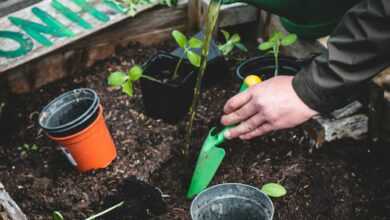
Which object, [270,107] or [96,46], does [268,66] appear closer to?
[270,107]

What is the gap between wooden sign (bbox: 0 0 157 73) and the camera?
2318 mm

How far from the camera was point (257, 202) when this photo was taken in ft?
5.18

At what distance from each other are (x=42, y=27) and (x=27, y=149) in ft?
2.09

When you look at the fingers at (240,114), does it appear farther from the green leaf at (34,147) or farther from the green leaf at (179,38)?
the green leaf at (34,147)

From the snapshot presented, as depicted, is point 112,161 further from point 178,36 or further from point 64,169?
point 178,36

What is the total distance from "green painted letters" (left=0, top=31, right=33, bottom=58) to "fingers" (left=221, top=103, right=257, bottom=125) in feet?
4.05

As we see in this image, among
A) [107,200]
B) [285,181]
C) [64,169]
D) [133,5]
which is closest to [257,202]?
[285,181]

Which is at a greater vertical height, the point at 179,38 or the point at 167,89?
the point at 179,38

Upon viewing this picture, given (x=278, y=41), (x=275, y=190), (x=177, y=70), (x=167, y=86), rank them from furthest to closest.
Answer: (x=177, y=70), (x=167, y=86), (x=278, y=41), (x=275, y=190)

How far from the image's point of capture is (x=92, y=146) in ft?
6.59

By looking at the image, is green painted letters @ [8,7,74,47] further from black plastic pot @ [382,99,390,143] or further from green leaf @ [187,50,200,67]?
black plastic pot @ [382,99,390,143]

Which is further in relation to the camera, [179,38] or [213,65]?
[213,65]

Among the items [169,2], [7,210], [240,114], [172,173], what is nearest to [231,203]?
[240,114]

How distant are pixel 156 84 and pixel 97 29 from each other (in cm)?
58
